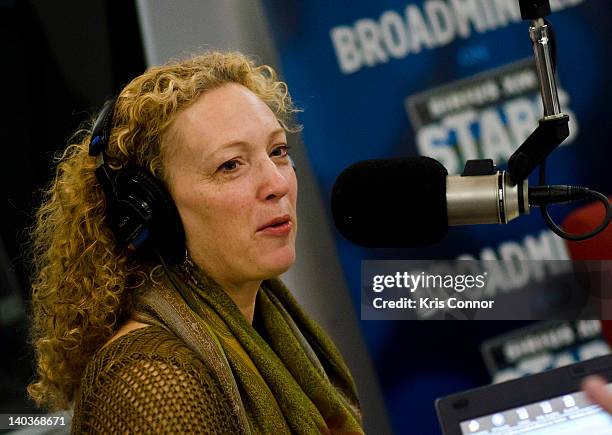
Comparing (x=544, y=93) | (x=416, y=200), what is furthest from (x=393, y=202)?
(x=544, y=93)

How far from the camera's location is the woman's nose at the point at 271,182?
1290 millimetres

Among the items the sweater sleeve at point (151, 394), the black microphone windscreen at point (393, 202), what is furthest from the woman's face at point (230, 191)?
the black microphone windscreen at point (393, 202)

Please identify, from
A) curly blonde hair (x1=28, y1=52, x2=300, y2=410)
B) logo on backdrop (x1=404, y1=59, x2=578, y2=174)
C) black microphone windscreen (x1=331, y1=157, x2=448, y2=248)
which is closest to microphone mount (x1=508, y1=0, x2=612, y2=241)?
black microphone windscreen (x1=331, y1=157, x2=448, y2=248)

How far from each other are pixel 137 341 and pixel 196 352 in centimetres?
8

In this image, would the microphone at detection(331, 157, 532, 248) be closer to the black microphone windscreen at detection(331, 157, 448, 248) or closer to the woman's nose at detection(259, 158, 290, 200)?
the black microphone windscreen at detection(331, 157, 448, 248)

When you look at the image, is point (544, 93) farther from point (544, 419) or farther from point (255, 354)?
point (255, 354)

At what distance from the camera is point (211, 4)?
2.13m

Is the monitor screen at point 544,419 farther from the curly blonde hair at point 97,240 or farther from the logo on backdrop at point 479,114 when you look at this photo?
the logo on backdrop at point 479,114

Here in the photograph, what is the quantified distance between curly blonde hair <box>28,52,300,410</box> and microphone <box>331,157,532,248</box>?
1.36ft

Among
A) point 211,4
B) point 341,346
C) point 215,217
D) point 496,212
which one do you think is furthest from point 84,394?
point 211,4

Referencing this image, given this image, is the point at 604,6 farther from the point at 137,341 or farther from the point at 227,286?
the point at 137,341

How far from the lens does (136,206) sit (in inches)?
48.3

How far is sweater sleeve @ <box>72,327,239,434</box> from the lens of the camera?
1.10m

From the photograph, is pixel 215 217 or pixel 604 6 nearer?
pixel 215 217
